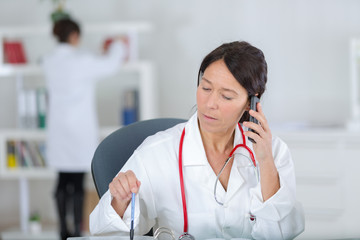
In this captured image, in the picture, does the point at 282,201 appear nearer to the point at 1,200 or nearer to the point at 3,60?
the point at 3,60

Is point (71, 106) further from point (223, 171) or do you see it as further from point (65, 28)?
point (223, 171)

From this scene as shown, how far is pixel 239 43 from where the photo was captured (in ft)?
4.81

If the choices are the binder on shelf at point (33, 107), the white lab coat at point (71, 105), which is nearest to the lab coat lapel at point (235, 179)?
the white lab coat at point (71, 105)

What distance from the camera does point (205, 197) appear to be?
58.4 inches

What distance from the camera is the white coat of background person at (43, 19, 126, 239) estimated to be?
131 inches

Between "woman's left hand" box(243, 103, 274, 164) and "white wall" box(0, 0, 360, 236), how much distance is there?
2249mm

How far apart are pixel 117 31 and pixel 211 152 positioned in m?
2.44

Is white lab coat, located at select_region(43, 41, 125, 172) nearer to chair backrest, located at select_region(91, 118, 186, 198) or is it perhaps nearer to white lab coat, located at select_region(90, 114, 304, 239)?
chair backrest, located at select_region(91, 118, 186, 198)

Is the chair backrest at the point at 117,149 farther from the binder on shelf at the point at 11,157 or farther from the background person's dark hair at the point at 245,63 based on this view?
the binder on shelf at the point at 11,157

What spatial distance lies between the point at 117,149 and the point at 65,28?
6.25ft

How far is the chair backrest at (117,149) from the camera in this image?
1534 mm

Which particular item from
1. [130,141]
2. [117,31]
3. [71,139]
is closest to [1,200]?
[71,139]

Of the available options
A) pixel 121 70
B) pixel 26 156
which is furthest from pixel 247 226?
pixel 26 156

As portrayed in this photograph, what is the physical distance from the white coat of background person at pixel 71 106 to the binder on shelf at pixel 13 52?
56 centimetres
